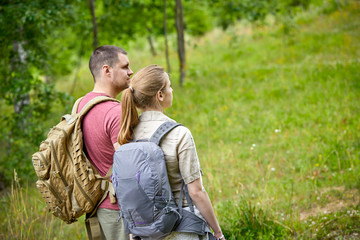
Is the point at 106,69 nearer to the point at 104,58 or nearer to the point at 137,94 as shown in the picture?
the point at 104,58

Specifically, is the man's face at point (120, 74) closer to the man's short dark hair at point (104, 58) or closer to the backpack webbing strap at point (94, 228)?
the man's short dark hair at point (104, 58)

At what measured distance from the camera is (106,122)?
228 centimetres

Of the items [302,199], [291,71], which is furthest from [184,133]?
[291,71]

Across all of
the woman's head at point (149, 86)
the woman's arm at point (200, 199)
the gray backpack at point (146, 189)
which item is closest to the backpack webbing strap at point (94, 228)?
the gray backpack at point (146, 189)

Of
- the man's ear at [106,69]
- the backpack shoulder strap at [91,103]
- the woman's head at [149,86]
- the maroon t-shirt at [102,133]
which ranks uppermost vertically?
the man's ear at [106,69]

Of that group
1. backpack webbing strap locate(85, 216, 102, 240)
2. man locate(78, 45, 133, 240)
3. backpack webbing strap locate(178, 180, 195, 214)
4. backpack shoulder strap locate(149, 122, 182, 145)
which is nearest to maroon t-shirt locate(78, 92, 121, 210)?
man locate(78, 45, 133, 240)

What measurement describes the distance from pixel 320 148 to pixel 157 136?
4.57m

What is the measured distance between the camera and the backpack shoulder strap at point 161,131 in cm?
197

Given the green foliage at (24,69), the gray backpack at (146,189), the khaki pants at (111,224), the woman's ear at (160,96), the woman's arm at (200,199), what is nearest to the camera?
the gray backpack at (146,189)

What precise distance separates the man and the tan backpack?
6cm

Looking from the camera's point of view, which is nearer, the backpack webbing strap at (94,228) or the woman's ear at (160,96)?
the woman's ear at (160,96)

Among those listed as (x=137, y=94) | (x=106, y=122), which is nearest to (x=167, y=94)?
(x=137, y=94)

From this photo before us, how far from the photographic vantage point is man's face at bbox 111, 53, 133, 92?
259 centimetres

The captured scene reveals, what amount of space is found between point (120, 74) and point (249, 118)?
539 centimetres
